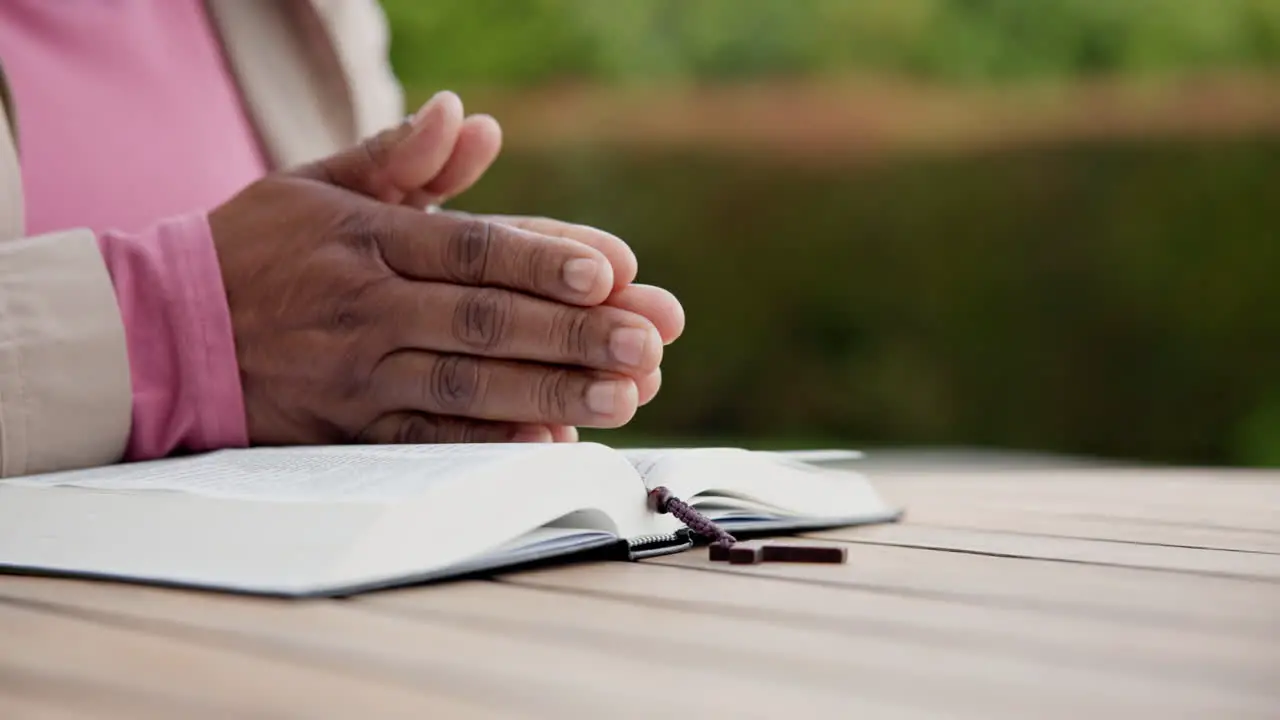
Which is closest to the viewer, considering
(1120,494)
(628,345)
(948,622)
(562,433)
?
(948,622)

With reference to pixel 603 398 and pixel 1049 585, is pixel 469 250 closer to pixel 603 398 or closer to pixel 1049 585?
pixel 603 398

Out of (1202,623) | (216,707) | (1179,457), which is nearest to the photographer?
(216,707)

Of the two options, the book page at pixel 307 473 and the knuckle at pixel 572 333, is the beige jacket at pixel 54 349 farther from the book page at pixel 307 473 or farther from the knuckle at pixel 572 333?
the knuckle at pixel 572 333

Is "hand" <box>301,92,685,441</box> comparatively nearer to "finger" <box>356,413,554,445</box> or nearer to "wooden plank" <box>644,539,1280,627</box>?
"finger" <box>356,413,554,445</box>

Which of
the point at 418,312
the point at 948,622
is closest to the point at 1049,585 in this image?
the point at 948,622

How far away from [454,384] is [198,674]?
1.43 ft

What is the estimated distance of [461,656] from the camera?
0.46 metres

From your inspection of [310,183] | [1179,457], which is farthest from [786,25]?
[310,183]

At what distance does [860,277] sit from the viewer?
364 cm

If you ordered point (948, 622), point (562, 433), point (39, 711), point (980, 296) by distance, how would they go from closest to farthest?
point (39, 711)
point (948, 622)
point (562, 433)
point (980, 296)

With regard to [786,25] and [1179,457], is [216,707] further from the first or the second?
[786,25]

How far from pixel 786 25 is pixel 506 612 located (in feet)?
12.1

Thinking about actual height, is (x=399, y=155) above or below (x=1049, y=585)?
above

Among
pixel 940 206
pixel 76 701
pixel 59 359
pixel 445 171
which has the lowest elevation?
pixel 76 701
